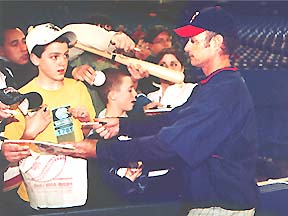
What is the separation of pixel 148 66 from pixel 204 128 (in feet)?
1.61

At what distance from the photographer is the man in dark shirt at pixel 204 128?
369cm

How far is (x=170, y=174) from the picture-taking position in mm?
3773

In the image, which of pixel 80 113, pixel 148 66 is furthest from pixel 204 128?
pixel 80 113

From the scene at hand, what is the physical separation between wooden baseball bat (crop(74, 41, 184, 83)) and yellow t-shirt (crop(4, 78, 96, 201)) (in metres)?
0.21

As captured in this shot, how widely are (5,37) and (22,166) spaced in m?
0.76

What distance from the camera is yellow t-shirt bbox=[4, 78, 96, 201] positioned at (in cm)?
362

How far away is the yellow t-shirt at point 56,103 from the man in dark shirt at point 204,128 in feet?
0.37

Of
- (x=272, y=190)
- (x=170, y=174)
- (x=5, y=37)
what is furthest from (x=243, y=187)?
(x=5, y=37)

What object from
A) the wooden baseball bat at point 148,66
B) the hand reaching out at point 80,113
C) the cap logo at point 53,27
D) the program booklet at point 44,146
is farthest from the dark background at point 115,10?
the program booklet at point 44,146

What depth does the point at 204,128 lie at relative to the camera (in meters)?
3.68

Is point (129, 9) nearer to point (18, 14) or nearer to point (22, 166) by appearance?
point (18, 14)

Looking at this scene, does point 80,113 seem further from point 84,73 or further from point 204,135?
point 204,135

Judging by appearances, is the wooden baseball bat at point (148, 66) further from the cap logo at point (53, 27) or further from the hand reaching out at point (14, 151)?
the hand reaching out at point (14, 151)

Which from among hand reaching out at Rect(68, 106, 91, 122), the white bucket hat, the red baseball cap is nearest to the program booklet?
hand reaching out at Rect(68, 106, 91, 122)
